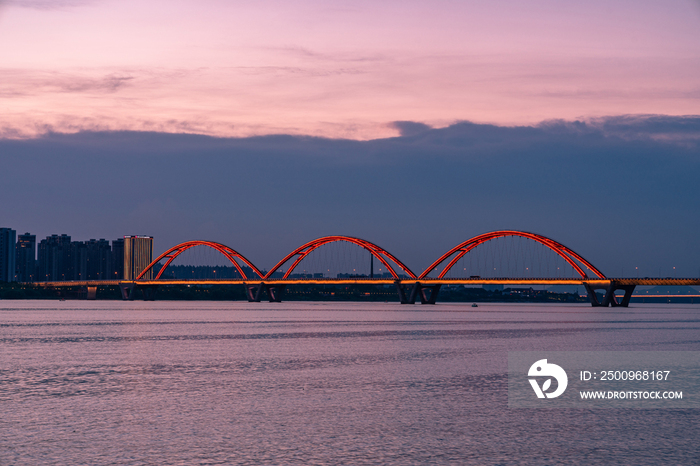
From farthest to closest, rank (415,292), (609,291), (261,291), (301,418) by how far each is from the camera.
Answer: (261,291) < (415,292) < (609,291) < (301,418)

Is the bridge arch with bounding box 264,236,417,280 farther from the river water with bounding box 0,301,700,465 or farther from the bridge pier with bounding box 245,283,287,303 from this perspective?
the river water with bounding box 0,301,700,465

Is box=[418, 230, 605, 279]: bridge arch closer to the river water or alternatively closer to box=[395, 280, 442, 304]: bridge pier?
box=[395, 280, 442, 304]: bridge pier

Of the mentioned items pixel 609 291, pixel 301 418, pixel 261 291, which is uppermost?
pixel 301 418

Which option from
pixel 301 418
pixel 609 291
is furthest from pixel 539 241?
pixel 301 418

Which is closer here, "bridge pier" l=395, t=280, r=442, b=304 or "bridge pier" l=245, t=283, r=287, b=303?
"bridge pier" l=395, t=280, r=442, b=304

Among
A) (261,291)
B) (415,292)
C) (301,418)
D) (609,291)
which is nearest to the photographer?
(301,418)

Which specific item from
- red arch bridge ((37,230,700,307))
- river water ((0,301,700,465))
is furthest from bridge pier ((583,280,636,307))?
river water ((0,301,700,465))

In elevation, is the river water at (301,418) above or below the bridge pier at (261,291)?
above

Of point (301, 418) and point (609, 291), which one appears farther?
point (609, 291)

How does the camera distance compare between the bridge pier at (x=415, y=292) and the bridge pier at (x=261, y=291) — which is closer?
the bridge pier at (x=415, y=292)

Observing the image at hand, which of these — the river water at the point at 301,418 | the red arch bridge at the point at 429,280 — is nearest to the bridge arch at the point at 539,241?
the red arch bridge at the point at 429,280

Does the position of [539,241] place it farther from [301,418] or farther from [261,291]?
[301,418]

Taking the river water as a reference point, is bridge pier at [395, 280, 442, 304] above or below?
below

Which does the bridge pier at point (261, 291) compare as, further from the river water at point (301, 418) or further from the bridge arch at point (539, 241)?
the river water at point (301, 418)
